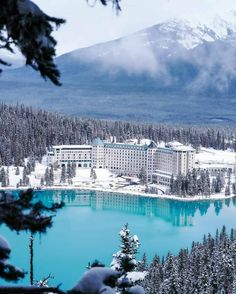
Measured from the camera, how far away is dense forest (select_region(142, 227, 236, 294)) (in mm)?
17453

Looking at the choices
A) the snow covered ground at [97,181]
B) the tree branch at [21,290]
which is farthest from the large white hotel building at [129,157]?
the tree branch at [21,290]

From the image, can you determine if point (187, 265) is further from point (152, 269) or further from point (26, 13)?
point (26, 13)

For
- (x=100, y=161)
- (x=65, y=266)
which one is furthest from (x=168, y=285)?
(x=100, y=161)

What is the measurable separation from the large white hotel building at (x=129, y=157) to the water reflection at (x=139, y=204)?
25.3 ft

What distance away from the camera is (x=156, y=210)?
42031 millimetres

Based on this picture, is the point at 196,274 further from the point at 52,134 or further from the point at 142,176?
the point at 52,134

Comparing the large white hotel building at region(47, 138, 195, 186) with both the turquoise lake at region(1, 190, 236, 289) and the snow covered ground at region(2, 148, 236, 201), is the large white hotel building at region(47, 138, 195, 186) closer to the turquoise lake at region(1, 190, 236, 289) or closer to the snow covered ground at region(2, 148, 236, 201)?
the snow covered ground at region(2, 148, 236, 201)

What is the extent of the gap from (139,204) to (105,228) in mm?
9212

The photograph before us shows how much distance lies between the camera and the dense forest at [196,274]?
57.3 feet

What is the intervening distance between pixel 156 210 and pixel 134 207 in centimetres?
173

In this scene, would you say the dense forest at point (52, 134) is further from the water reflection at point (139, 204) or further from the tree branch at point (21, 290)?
the tree branch at point (21, 290)

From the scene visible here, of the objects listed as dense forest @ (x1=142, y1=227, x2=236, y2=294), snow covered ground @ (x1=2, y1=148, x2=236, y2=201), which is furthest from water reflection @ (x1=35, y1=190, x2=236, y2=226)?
dense forest @ (x1=142, y1=227, x2=236, y2=294)

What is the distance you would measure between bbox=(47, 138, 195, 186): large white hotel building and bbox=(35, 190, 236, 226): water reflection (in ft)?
25.3

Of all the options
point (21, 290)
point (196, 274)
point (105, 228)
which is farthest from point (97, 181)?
point (21, 290)
